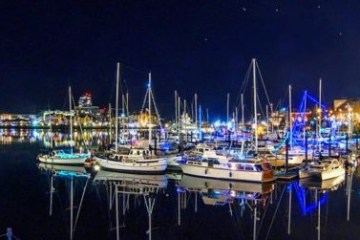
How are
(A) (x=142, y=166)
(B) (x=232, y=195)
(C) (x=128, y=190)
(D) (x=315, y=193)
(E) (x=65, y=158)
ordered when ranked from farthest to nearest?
(E) (x=65, y=158), (A) (x=142, y=166), (C) (x=128, y=190), (D) (x=315, y=193), (B) (x=232, y=195)

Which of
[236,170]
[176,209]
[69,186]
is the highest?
[236,170]

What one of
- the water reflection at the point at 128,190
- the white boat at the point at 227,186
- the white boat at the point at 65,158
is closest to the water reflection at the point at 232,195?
the white boat at the point at 227,186

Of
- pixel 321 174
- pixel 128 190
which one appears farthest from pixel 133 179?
pixel 321 174

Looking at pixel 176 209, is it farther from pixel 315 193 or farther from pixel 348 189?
pixel 348 189

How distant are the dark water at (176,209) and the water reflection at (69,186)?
83mm

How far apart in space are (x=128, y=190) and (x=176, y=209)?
8.23 m

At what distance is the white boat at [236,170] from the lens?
40.4m

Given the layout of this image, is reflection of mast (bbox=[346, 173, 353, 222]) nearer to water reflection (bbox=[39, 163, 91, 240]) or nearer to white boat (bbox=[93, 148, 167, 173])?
water reflection (bbox=[39, 163, 91, 240])

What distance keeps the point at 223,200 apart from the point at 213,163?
9.55 meters

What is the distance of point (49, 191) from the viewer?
38.8m

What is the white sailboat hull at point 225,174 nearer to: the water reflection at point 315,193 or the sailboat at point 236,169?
the sailboat at point 236,169

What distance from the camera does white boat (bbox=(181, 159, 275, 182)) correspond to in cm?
4044

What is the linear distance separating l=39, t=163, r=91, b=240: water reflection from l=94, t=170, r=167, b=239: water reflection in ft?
6.08

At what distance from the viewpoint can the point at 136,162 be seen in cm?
4775
